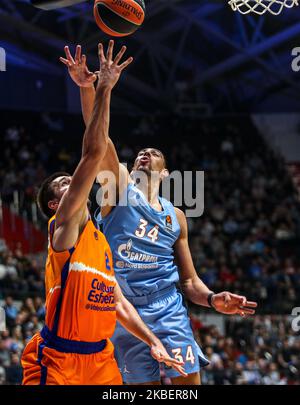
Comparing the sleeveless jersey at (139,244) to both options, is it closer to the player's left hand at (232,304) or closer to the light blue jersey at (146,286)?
the light blue jersey at (146,286)

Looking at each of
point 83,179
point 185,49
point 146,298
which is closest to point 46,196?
point 83,179

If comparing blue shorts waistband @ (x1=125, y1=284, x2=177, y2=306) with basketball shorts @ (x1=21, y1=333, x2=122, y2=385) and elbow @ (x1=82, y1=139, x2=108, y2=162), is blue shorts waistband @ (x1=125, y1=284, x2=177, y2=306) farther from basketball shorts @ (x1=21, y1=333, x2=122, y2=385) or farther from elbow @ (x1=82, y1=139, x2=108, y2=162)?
elbow @ (x1=82, y1=139, x2=108, y2=162)

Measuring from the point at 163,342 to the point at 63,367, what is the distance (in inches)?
44.1

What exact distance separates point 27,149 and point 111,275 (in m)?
16.0

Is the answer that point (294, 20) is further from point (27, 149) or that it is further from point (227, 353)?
point (227, 353)

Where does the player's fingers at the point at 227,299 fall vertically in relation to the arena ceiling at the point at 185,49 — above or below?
below

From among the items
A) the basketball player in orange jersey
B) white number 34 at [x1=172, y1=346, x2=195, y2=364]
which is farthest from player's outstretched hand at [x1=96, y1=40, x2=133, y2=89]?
white number 34 at [x1=172, y1=346, x2=195, y2=364]

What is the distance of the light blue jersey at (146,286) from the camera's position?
4941 mm

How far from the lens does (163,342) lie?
4.94m

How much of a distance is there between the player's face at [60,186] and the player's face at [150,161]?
3.84 feet

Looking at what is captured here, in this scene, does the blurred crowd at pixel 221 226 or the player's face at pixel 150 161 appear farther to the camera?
the blurred crowd at pixel 221 226

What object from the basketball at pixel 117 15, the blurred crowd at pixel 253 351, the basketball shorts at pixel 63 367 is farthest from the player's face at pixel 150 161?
the blurred crowd at pixel 253 351

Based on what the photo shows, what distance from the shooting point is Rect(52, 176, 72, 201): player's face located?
4195mm

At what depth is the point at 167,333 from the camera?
4965mm
